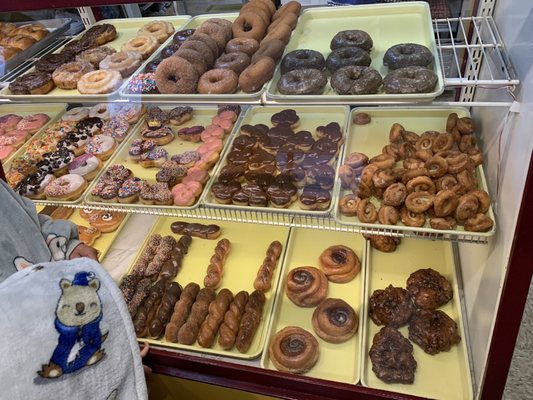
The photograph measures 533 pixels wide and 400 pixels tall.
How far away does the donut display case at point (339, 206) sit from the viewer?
1547mm

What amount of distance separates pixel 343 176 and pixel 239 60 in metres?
0.65

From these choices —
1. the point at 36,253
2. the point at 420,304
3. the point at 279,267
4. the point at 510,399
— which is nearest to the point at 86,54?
the point at 36,253

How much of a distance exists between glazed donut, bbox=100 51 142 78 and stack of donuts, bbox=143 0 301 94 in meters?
0.09

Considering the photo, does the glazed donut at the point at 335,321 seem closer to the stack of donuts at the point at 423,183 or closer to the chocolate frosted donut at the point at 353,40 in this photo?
the stack of donuts at the point at 423,183

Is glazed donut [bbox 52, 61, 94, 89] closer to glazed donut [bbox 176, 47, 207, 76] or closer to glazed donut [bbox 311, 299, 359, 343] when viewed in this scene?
glazed donut [bbox 176, 47, 207, 76]

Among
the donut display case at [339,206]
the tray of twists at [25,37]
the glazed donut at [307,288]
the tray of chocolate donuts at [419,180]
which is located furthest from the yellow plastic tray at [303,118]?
the tray of twists at [25,37]

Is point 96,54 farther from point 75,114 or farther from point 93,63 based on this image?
point 75,114

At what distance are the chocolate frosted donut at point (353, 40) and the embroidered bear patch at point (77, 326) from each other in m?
1.24

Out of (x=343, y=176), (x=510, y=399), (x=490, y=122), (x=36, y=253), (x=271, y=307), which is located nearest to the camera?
(x=36, y=253)

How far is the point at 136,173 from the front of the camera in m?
2.40

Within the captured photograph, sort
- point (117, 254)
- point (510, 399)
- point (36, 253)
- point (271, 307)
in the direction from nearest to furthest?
point (36, 253) < point (271, 307) < point (510, 399) < point (117, 254)

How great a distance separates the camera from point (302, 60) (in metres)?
1.67

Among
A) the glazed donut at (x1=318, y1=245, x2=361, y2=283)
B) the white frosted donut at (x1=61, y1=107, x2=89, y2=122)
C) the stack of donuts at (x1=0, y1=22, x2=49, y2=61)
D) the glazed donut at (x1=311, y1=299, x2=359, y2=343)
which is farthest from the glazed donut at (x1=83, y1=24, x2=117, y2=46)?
the glazed donut at (x1=311, y1=299, x2=359, y2=343)

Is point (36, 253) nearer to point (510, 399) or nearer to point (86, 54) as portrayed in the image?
point (86, 54)
